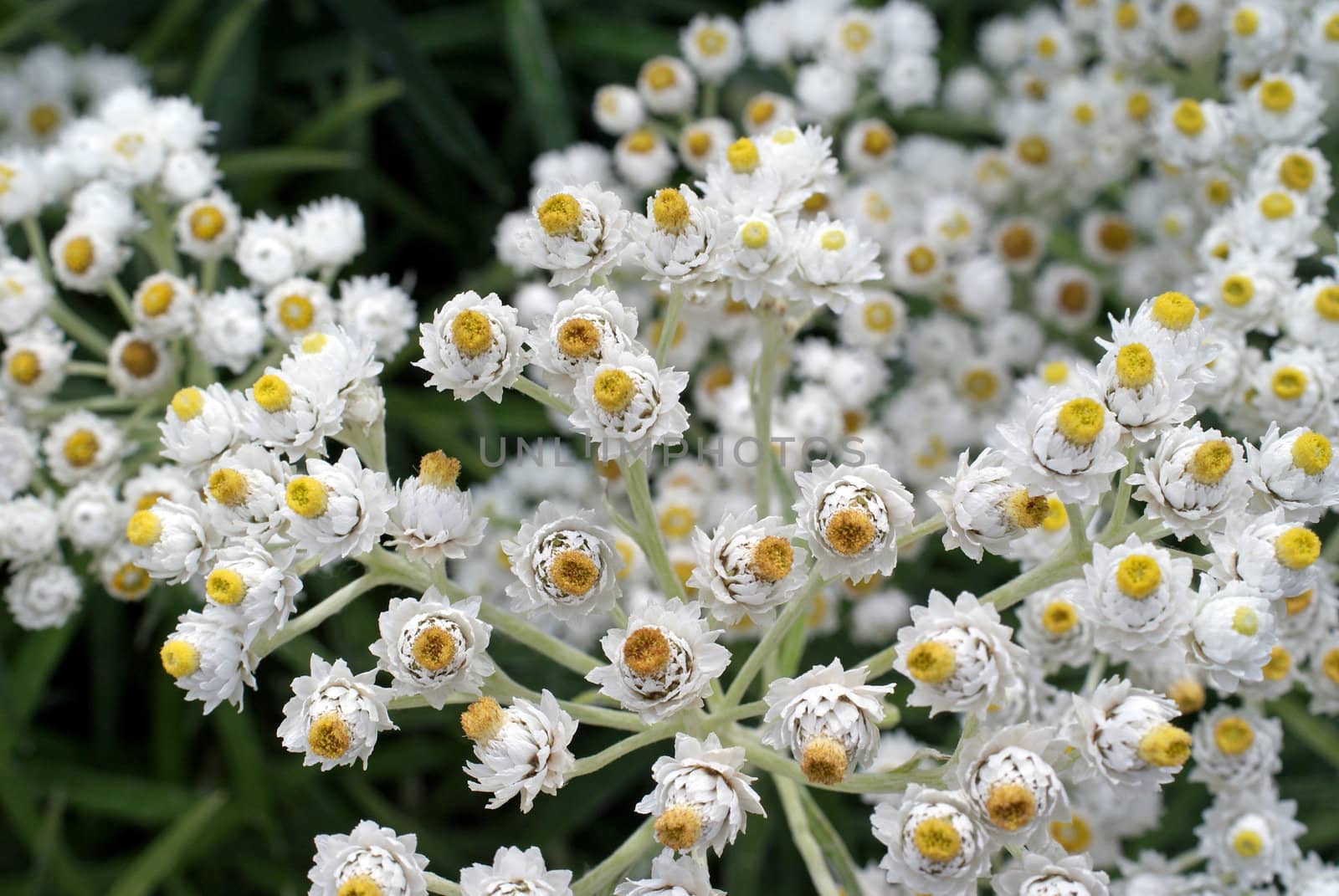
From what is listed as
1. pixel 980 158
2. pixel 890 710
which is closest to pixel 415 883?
pixel 890 710

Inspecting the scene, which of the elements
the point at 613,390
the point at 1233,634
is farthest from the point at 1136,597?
the point at 613,390

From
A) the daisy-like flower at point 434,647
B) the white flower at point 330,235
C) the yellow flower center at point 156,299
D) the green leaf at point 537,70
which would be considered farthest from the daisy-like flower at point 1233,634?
the green leaf at point 537,70

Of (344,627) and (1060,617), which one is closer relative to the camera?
(1060,617)

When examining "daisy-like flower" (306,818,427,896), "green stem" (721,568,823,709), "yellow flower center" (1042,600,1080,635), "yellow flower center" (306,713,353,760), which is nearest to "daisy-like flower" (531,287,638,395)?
"green stem" (721,568,823,709)

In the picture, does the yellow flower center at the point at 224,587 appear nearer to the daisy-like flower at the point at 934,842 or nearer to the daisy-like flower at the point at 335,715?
the daisy-like flower at the point at 335,715

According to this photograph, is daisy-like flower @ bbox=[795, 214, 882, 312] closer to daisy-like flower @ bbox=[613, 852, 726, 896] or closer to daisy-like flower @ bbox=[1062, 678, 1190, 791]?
daisy-like flower @ bbox=[1062, 678, 1190, 791]

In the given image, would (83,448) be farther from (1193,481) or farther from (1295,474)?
(1295,474)
